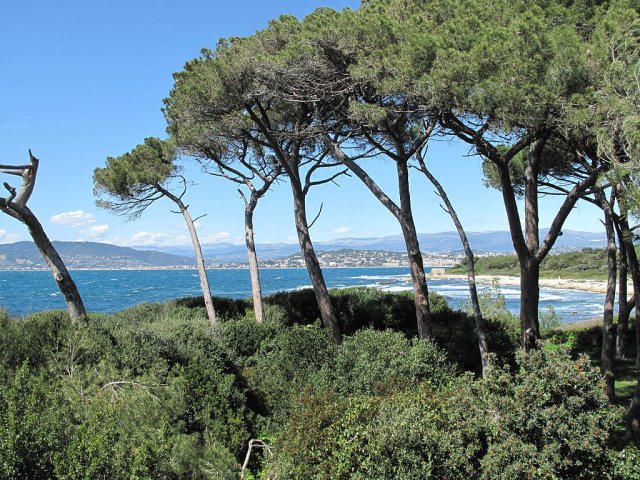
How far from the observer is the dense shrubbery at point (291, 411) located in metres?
3.76

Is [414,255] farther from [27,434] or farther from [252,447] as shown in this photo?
[27,434]

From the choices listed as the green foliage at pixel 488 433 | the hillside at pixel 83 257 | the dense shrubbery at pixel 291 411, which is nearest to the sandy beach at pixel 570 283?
the dense shrubbery at pixel 291 411

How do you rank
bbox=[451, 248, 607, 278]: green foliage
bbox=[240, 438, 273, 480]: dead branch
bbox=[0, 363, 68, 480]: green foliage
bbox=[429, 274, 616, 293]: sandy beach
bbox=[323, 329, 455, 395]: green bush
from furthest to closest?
bbox=[451, 248, 607, 278]: green foliage
bbox=[429, 274, 616, 293]: sandy beach
bbox=[323, 329, 455, 395]: green bush
bbox=[240, 438, 273, 480]: dead branch
bbox=[0, 363, 68, 480]: green foliage

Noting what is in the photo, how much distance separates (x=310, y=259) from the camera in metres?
10.9

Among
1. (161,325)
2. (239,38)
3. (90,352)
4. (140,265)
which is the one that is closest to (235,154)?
(239,38)

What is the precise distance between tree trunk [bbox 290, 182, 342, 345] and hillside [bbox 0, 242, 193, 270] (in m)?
138

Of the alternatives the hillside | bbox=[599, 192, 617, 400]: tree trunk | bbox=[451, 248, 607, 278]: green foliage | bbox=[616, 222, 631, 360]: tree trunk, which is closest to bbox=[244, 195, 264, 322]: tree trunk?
bbox=[599, 192, 617, 400]: tree trunk

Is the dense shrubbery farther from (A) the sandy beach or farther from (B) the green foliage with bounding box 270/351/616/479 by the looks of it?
(A) the sandy beach

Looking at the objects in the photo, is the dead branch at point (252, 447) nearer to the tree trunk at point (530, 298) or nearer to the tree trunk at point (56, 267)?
the tree trunk at point (56, 267)

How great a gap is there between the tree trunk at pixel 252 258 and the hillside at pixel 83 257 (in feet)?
444

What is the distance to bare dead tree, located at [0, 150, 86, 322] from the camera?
22.1 ft

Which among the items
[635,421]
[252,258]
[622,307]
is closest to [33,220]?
[252,258]

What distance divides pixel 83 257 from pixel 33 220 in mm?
176674

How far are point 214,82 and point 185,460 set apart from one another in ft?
22.2
